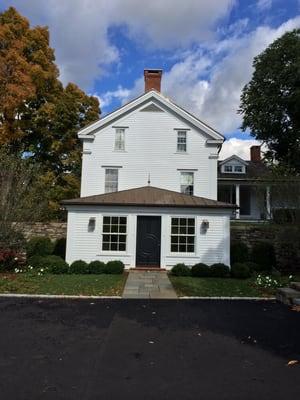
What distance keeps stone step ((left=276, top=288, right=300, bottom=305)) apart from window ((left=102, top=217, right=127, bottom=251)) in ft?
23.0

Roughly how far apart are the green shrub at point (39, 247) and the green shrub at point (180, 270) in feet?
18.6

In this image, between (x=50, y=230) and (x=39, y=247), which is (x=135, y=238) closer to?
(x=39, y=247)

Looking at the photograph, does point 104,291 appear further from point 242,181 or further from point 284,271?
point 242,181

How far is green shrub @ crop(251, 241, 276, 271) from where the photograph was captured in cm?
1638

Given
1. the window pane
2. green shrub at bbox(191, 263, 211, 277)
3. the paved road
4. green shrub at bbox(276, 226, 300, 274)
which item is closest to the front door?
the window pane

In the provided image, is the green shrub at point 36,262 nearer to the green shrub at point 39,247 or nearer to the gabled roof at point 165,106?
the green shrub at point 39,247

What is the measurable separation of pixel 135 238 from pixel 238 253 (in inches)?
175

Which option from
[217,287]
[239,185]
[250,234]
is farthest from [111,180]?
[239,185]

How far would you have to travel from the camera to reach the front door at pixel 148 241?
51.1ft

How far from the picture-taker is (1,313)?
8156 mm

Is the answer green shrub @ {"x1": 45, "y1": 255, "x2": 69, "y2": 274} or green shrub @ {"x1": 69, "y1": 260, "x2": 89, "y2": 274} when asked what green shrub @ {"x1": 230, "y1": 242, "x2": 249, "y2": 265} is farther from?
green shrub @ {"x1": 45, "y1": 255, "x2": 69, "y2": 274}

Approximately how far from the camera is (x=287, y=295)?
9609 millimetres

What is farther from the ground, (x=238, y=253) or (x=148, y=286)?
(x=238, y=253)

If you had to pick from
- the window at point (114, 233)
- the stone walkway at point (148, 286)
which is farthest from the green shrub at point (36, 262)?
the stone walkway at point (148, 286)
